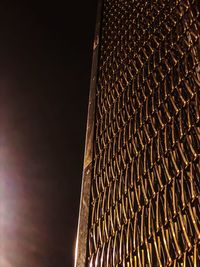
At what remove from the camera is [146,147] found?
0.94 m

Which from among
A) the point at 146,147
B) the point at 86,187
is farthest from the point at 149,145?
the point at 86,187

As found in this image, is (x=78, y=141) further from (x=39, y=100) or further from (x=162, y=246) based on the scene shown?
(x=162, y=246)

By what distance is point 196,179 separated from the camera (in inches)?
30.5

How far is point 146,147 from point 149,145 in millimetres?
11

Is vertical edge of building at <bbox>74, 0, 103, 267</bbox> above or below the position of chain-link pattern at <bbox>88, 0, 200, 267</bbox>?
below

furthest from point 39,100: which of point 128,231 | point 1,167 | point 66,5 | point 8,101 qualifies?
point 128,231

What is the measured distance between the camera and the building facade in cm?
78

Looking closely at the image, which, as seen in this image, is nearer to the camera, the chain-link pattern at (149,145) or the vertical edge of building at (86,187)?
the chain-link pattern at (149,145)

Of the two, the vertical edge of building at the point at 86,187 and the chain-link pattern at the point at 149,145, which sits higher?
the chain-link pattern at the point at 149,145

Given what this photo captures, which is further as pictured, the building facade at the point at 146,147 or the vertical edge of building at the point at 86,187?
the vertical edge of building at the point at 86,187

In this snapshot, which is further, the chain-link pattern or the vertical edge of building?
the vertical edge of building

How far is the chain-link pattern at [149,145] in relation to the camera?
2.54ft

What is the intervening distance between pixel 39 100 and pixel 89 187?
18.2 inches

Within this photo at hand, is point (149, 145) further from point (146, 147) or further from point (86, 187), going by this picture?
point (86, 187)
